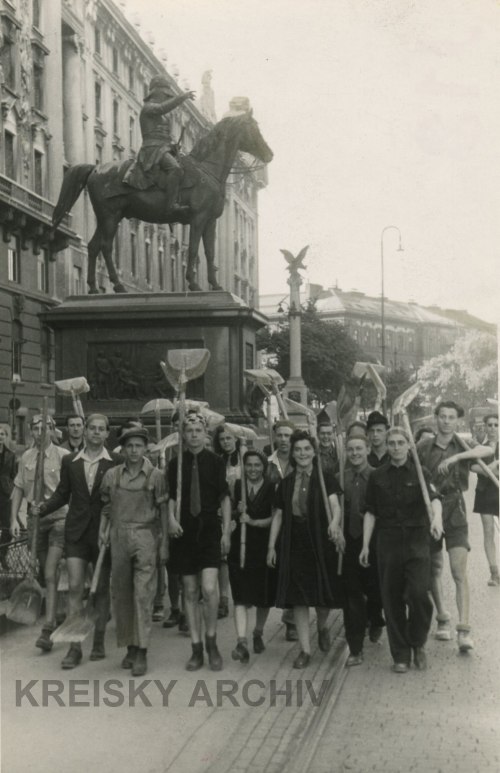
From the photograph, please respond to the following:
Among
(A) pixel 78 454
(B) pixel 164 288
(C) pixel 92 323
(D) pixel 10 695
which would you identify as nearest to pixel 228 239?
(C) pixel 92 323

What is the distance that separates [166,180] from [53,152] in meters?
20.4

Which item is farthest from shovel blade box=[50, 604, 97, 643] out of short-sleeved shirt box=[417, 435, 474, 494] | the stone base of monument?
the stone base of monument

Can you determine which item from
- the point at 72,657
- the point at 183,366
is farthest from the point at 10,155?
the point at 72,657

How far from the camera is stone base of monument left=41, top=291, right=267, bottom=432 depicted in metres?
15.6

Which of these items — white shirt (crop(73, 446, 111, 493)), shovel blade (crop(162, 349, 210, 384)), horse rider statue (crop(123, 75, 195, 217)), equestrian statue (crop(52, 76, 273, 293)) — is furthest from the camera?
equestrian statue (crop(52, 76, 273, 293))

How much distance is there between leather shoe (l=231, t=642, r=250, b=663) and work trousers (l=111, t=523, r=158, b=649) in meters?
0.69

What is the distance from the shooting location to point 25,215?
32094 mm

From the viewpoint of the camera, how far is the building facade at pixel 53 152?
31312mm

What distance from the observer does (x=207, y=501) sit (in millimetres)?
8469

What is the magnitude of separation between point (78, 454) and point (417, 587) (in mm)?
2840

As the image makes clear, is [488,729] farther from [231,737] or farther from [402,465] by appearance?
[402,465]

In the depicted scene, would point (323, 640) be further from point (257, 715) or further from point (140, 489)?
point (257, 715)

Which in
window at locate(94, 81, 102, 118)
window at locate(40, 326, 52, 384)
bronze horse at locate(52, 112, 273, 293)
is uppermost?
window at locate(94, 81, 102, 118)

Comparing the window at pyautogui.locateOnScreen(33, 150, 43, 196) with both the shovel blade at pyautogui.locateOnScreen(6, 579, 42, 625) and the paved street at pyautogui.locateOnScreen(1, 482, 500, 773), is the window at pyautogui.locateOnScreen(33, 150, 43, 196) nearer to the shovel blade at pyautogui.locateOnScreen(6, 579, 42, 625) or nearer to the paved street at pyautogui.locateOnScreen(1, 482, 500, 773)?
the shovel blade at pyautogui.locateOnScreen(6, 579, 42, 625)
